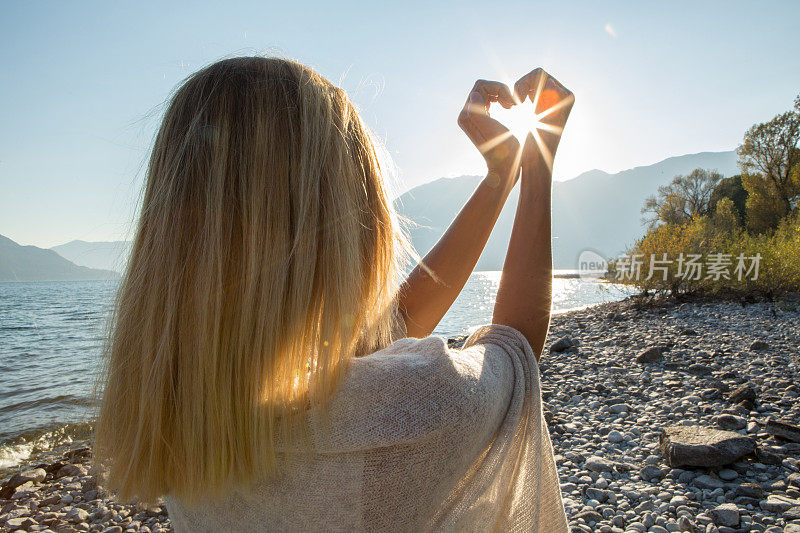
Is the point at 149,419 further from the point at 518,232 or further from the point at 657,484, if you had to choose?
the point at 657,484

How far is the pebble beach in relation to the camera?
2975mm

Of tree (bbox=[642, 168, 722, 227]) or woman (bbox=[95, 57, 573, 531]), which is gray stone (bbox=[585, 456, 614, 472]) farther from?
tree (bbox=[642, 168, 722, 227])

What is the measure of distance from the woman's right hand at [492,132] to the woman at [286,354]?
0.99ft

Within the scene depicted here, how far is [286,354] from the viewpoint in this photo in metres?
0.78

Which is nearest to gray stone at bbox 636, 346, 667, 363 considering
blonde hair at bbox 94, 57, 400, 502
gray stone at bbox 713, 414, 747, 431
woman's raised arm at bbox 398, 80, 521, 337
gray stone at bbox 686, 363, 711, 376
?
gray stone at bbox 686, 363, 711, 376

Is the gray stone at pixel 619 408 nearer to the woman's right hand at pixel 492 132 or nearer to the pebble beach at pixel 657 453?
the pebble beach at pixel 657 453

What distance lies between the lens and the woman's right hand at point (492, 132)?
1.14 metres

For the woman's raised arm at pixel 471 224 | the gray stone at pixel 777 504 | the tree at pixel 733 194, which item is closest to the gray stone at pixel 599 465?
the gray stone at pixel 777 504

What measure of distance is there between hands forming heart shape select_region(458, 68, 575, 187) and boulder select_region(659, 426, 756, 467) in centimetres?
344

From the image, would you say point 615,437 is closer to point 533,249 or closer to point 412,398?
point 533,249

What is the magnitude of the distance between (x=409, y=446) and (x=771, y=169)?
2781cm

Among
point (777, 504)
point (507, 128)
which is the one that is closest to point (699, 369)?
point (777, 504)

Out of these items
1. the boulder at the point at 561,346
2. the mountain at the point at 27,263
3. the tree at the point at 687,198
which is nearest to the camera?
the boulder at the point at 561,346

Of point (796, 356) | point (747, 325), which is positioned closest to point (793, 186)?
point (747, 325)
